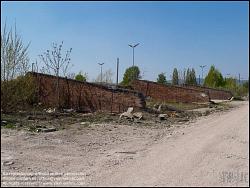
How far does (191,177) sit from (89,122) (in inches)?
324

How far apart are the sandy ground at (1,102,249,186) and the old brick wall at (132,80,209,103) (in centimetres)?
2408

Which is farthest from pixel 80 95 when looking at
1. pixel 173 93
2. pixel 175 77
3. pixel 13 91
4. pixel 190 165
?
pixel 175 77

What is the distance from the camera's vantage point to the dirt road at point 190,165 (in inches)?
275

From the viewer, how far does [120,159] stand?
8.66 m

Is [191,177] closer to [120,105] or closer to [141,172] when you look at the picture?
[141,172]

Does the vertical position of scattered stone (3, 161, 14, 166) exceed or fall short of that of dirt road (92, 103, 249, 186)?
it exceeds it

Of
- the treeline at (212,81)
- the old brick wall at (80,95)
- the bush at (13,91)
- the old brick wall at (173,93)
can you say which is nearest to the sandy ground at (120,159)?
the bush at (13,91)

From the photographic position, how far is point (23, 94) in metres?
14.8

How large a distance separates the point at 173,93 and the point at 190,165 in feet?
95.5

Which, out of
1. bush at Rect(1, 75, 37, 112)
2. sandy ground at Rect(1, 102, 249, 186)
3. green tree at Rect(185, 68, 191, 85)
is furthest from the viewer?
green tree at Rect(185, 68, 191, 85)

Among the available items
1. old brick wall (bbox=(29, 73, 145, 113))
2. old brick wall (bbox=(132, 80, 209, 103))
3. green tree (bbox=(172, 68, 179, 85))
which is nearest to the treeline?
green tree (bbox=(172, 68, 179, 85))

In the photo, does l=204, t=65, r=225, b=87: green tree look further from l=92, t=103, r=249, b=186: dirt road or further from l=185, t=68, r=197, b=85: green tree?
l=92, t=103, r=249, b=186: dirt road

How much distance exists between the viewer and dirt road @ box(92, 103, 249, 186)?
698 cm

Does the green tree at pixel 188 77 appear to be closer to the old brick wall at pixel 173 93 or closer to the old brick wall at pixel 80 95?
the old brick wall at pixel 173 93
